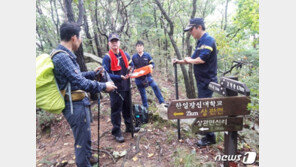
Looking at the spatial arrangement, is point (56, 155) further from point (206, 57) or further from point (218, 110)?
point (206, 57)

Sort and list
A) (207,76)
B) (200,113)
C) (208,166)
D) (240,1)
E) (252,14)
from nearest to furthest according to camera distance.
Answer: (200,113), (208,166), (207,76), (252,14), (240,1)

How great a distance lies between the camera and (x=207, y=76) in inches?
147

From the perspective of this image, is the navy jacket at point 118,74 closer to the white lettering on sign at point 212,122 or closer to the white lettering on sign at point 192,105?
the white lettering on sign at point 192,105

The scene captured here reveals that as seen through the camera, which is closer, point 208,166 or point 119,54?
point 208,166

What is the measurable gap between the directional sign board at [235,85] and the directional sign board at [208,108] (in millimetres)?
175

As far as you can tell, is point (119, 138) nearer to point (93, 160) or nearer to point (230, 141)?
point (93, 160)

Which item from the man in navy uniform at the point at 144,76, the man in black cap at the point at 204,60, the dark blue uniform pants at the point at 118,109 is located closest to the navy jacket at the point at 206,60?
the man in black cap at the point at 204,60

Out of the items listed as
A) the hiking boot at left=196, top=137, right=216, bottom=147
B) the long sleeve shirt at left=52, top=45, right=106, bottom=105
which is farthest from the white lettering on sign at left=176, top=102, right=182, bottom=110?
the hiking boot at left=196, top=137, right=216, bottom=147

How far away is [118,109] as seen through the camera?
166 inches

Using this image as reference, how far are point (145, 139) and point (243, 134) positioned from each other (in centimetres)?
251

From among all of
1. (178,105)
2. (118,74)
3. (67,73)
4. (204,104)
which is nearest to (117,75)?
(118,74)

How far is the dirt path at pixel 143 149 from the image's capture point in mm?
3561

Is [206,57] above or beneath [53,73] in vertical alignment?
above

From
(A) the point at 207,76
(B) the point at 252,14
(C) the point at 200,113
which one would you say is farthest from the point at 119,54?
(B) the point at 252,14
